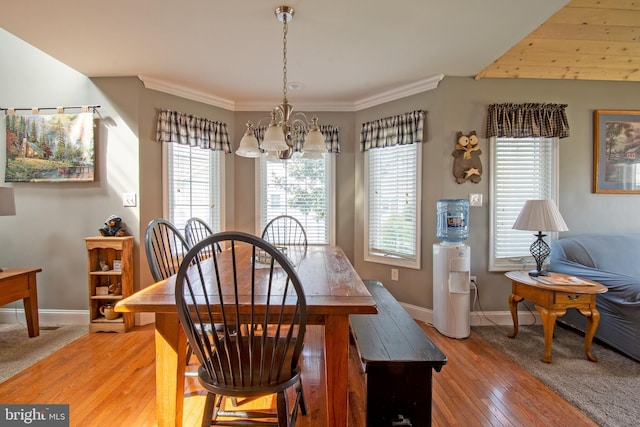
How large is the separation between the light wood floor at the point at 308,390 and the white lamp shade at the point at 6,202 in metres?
1.26

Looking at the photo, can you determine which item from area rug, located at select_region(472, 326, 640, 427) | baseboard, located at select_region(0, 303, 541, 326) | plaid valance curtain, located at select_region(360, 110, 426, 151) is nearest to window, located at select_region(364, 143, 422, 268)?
plaid valance curtain, located at select_region(360, 110, 426, 151)

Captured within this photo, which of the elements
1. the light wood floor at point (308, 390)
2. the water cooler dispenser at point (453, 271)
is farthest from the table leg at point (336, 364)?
the water cooler dispenser at point (453, 271)

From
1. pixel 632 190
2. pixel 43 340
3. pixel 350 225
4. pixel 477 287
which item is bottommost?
pixel 43 340

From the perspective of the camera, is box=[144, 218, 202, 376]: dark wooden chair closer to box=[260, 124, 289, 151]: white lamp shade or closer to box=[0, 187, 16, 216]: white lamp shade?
box=[260, 124, 289, 151]: white lamp shade

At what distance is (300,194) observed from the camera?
3.48 metres

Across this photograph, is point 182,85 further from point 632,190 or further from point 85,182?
point 632,190

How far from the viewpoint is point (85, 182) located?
2818mm

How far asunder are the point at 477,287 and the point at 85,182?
159 inches

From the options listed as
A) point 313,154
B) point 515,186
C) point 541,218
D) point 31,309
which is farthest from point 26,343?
point 515,186

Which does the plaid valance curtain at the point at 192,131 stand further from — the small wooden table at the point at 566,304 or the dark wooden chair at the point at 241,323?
the small wooden table at the point at 566,304

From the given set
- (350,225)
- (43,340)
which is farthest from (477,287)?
(43,340)

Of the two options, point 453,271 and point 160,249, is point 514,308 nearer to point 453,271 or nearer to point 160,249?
point 453,271

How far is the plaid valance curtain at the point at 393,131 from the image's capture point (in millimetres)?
2865

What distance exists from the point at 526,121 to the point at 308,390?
3.04 metres
